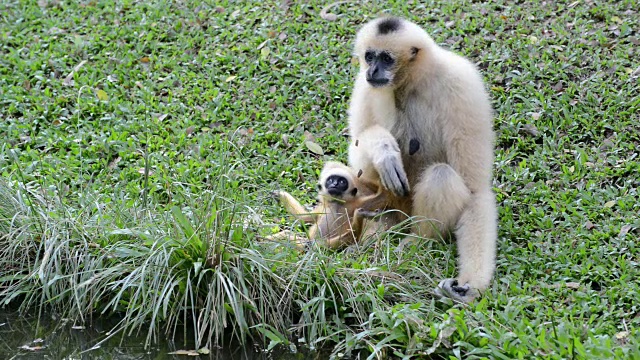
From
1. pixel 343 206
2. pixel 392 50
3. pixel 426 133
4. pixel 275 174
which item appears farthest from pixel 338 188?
pixel 275 174

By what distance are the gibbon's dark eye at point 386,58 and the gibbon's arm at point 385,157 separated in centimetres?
42

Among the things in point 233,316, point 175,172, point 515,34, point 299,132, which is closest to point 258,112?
point 299,132

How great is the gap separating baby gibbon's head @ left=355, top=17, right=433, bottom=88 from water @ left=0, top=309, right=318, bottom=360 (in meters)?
1.90

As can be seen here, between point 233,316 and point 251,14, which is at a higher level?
point 251,14

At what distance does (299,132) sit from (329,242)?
1.70 metres

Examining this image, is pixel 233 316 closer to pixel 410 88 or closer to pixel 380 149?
pixel 380 149

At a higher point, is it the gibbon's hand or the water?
the gibbon's hand

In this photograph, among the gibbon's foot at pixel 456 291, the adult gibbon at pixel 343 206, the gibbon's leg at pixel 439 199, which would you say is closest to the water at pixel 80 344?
the gibbon's foot at pixel 456 291

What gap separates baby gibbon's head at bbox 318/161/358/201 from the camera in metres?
6.00

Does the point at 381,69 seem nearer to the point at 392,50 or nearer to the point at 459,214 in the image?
the point at 392,50

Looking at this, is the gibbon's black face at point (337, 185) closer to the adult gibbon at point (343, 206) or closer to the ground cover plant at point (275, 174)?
the adult gibbon at point (343, 206)

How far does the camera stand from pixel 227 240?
519cm

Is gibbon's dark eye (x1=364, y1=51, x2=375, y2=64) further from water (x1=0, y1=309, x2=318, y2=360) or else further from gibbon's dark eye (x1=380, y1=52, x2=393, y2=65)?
water (x1=0, y1=309, x2=318, y2=360)

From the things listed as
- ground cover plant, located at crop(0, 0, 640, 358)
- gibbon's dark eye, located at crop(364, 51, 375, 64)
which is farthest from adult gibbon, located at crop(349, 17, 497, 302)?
ground cover plant, located at crop(0, 0, 640, 358)
